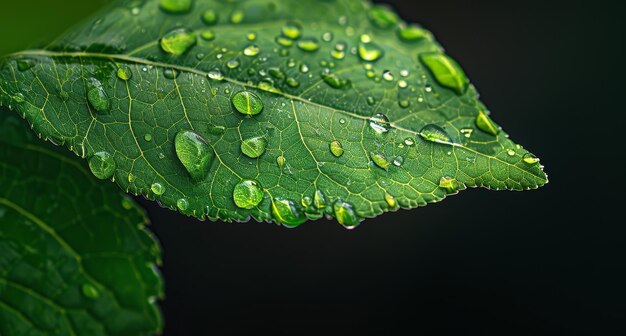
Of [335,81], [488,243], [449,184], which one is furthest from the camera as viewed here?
[488,243]

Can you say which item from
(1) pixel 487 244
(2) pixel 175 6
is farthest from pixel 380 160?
(1) pixel 487 244

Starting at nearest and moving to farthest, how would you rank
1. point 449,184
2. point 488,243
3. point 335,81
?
point 449,184
point 335,81
point 488,243

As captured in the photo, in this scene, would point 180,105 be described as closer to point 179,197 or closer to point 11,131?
Answer: point 179,197

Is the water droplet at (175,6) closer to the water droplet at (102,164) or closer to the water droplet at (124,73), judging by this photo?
the water droplet at (124,73)

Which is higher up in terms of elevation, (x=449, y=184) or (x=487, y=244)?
(x=449, y=184)

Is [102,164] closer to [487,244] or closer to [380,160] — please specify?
[380,160]

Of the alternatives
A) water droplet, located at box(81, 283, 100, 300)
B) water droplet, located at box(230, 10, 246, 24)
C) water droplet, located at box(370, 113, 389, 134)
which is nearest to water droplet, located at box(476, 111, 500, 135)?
water droplet, located at box(370, 113, 389, 134)

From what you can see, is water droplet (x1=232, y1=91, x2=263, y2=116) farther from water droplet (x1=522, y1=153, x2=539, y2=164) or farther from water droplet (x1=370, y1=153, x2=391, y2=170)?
water droplet (x1=522, y1=153, x2=539, y2=164)

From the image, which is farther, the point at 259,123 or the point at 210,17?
the point at 210,17
